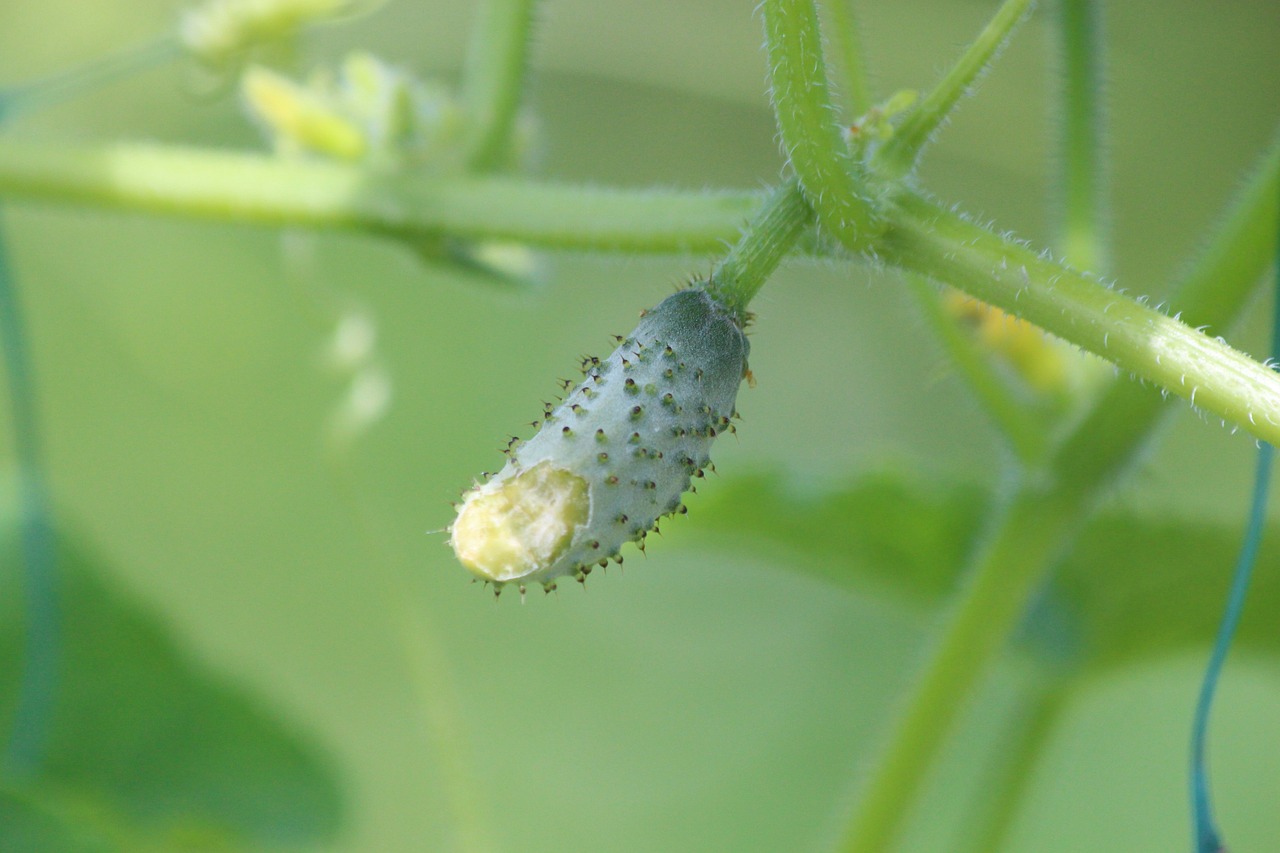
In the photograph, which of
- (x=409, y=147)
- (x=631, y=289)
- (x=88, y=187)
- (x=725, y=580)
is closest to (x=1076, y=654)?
(x=409, y=147)

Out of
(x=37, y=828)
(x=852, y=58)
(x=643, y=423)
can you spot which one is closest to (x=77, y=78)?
(x=37, y=828)

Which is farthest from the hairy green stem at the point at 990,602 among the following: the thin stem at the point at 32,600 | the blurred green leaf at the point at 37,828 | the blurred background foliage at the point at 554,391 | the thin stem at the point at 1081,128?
the blurred background foliage at the point at 554,391

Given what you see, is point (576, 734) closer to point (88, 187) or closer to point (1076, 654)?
point (1076, 654)

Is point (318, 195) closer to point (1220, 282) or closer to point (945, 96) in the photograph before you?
point (945, 96)

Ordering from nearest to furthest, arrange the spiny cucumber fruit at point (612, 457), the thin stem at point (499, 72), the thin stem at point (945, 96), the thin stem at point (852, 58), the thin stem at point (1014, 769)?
the spiny cucumber fruit at point (612, 457) < the thin stem at point (945, 96) < the thin stem at point (852, 58) < the thin stem at point (499, 72) < the thin stem at point (1014, 769)

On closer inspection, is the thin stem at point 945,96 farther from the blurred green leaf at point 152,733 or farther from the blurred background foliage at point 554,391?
the blurred background foliage at point 554,391

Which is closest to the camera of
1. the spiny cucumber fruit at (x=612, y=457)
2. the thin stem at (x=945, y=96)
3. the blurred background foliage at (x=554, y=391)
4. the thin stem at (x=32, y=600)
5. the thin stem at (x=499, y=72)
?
the spiny cucumber fruit at (x=612, y=457)

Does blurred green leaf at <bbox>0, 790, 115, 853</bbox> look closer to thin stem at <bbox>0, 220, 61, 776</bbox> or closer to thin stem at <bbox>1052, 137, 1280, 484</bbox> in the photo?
thin stem at <bbox>0, 220, 61, 776</bbox>
